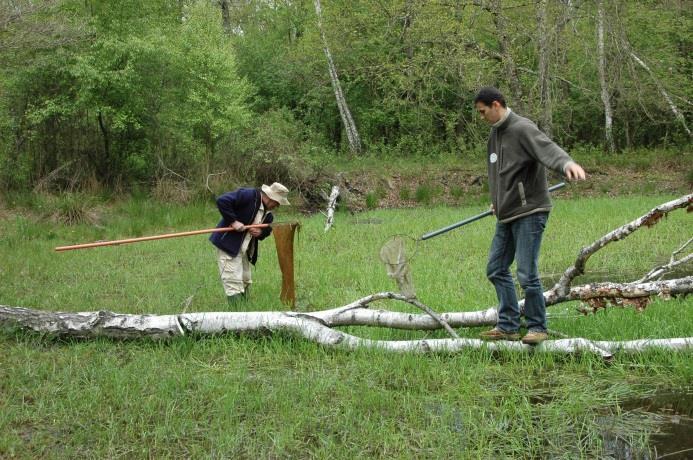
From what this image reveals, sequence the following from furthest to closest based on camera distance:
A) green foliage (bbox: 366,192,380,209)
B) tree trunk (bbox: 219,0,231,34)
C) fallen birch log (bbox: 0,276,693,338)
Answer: tree trunk (bbox: 219,0,231,34)
green foliage (bbox: 366,192,380,209)
fallen birch log (bbox: 0,276,693,338)

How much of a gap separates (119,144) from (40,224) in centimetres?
534

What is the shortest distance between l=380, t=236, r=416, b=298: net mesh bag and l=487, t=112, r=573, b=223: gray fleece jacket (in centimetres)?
100

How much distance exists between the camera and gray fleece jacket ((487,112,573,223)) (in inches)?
218

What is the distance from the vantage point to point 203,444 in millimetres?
4438

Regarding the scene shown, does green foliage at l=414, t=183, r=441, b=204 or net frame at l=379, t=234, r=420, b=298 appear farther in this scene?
green foliage at l=414, t=183, r=441, b=204

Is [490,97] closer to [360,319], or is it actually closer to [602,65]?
[360,319]

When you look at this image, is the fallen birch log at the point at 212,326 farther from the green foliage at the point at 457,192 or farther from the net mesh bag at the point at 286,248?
the green foliage at the point at 457,192

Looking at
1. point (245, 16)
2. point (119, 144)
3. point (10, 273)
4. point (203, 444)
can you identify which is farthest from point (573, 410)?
point (245, 16)

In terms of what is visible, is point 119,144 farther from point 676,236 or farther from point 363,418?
point 363,418

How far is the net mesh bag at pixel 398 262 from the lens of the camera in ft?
20.7

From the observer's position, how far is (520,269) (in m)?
5.66

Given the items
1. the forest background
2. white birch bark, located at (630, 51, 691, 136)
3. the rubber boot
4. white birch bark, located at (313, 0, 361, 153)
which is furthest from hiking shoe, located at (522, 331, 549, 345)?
white birch bark, located at (313, 0, 361, 153)

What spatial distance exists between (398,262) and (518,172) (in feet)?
4.52

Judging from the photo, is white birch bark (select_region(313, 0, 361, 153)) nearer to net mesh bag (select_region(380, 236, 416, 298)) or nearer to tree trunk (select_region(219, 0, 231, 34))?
tree trunk (select_region(219, 0, 231, 34))
